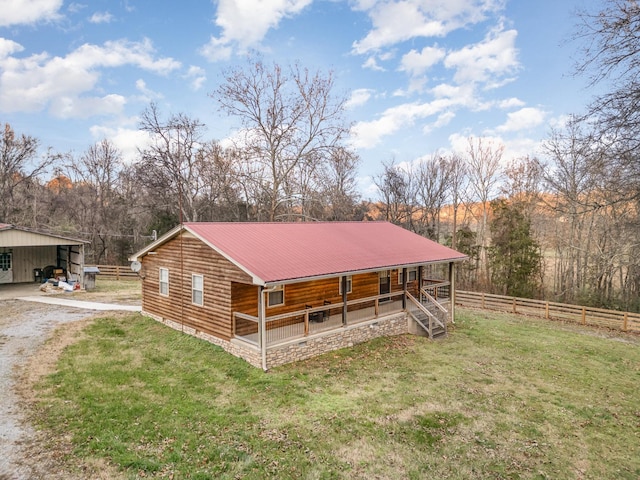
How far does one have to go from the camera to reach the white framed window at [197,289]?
41.3 feet

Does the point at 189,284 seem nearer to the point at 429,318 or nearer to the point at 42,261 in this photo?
the point at 429,318

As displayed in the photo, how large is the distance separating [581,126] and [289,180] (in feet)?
78.2

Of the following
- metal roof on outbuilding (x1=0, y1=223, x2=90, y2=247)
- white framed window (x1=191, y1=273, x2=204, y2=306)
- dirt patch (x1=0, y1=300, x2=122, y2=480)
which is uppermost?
metal roof on outbuilding (x1=0, y1=223, x2=90, y2=247)

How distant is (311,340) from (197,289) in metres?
4.27

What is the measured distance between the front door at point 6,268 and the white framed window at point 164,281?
46.8ft

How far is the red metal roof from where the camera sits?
11.2 meters

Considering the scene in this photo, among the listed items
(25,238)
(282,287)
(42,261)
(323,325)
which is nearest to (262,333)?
(282,287)

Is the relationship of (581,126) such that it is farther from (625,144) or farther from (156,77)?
(156,77)

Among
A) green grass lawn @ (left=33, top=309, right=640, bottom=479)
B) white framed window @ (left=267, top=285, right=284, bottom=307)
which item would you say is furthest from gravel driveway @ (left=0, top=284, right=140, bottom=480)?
white framed window @ (left=267, top=285, right=284, bottom=307)

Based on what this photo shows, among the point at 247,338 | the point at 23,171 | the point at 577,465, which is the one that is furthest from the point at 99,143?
the point at 577,465

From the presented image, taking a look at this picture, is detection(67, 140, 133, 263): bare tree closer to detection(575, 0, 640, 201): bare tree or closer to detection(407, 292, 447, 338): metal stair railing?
detection(407, 292, 447, 338): metal stair railing

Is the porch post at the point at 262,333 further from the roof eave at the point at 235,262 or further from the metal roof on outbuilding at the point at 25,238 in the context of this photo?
the metal roof on outbuilding at the point at 25,238

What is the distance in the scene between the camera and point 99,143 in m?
33.5

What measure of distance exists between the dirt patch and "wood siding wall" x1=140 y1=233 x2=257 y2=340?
8.89 feet
